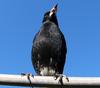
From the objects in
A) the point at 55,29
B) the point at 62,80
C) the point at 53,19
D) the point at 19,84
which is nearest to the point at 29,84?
the point at 19,84

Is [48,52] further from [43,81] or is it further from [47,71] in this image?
[43,81]

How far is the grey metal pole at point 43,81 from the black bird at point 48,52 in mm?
4053

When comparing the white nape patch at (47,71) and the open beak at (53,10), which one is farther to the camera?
the open beak at (53,10)

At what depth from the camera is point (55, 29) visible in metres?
7.81

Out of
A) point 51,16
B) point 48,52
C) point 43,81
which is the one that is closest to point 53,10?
point 51,16

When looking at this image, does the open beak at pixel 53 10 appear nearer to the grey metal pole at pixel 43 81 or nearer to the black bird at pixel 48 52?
the black bird at pixel 48 52

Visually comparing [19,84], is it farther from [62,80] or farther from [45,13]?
[45,13]

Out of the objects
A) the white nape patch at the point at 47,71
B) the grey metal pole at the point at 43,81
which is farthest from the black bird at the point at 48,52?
the grey metal pole at the point at 43,81

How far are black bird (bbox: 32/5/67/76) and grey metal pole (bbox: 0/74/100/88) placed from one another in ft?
13.3

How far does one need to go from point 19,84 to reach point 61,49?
15.5 feet

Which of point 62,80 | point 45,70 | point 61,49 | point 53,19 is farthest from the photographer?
point 53,19

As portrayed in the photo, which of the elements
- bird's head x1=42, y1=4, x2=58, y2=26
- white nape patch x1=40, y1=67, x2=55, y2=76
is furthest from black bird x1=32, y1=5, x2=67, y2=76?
bird's head x1=42, y1=4, x2=58, y2=26

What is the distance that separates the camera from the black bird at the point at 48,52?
699 cm

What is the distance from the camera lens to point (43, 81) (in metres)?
2.62
